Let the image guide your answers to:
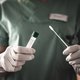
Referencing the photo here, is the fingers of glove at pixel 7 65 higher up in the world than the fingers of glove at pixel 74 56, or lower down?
lower down

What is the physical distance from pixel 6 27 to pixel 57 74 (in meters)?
0.33

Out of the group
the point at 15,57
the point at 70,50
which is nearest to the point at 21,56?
the point at 15,57

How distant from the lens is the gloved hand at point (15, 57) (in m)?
1.08

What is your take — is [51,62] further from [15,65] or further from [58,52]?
[15,65]

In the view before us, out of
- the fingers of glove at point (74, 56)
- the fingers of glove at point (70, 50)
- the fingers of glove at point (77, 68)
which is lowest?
the fingers of glove at point (77, 68)

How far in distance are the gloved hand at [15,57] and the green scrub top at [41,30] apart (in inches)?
4.2

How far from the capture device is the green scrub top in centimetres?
123

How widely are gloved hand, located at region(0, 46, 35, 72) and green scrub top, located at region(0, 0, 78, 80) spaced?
0.11m

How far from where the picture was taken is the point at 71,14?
1.29m

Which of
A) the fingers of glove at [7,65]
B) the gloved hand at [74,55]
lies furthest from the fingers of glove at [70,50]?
the fingers of glove at [7,65]

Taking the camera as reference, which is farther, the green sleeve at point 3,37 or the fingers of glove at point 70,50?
the green sleeve at point 3,37

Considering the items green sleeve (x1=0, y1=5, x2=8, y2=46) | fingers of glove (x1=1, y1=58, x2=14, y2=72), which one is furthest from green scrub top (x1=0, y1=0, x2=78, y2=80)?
fingers of glove (x1=1, y1=58, x2=14, y2=72)

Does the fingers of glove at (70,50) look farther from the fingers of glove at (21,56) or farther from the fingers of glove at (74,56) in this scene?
the fingers of glove at (21,56)

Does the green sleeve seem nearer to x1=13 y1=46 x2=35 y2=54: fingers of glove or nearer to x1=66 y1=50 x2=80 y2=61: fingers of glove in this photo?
x1=13 y1=46 x2=35 y2=54: fingers of glove
